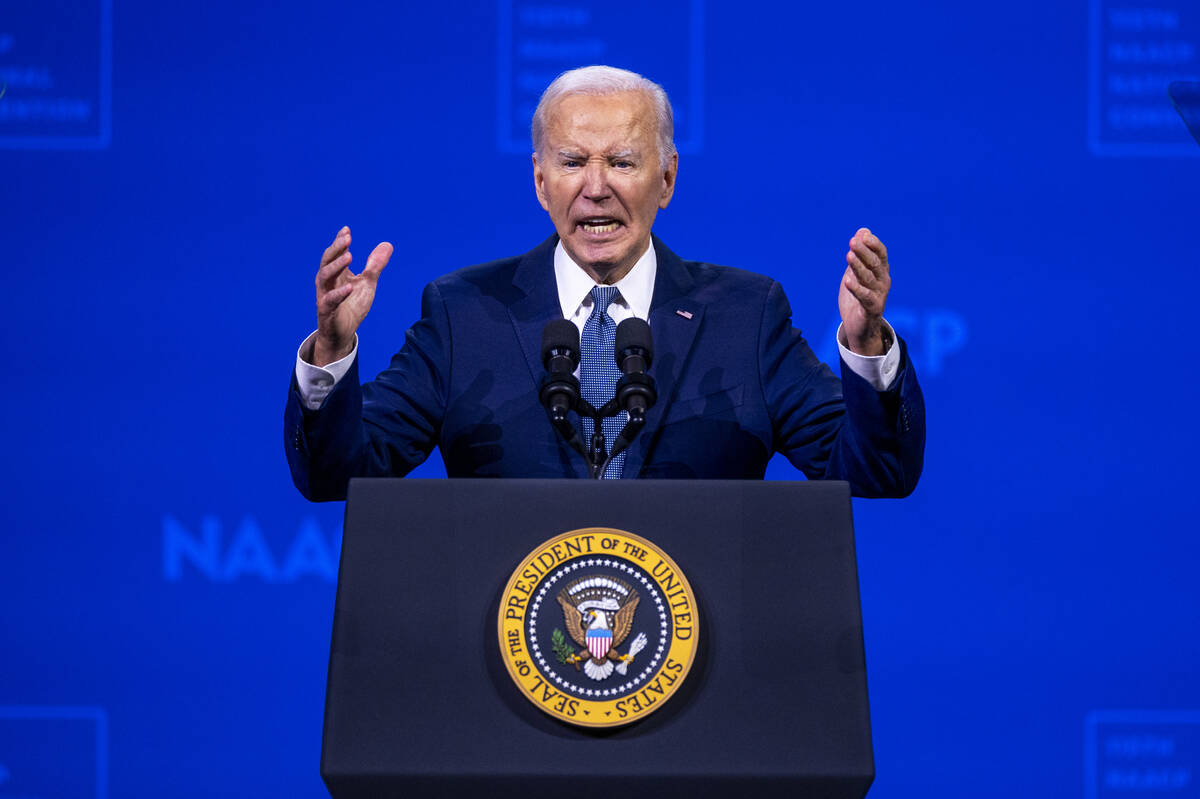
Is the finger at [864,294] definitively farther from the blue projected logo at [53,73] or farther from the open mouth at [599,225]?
the blue projected logo at [53,73]

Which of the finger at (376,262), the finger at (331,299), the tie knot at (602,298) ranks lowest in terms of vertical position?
the finger at (331,299)

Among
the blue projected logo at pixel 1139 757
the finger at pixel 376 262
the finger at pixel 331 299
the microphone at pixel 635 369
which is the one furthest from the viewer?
the blue projected logo at pixel 1139 757

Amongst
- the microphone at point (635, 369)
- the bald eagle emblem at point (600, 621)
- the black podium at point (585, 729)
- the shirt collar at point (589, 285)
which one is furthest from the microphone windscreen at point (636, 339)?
the shirt collar at point (589, 285)

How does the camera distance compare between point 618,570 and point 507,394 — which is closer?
point 618,570

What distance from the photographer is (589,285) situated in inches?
85.8

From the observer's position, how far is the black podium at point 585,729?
137 centimetres

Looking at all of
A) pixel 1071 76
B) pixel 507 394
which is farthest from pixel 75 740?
pixel 1071 76

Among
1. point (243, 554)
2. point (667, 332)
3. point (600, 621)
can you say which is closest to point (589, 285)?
point (667, 332)

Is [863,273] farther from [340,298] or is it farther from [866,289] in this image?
[340,298]

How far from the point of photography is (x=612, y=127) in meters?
2.10

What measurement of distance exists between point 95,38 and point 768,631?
2616 millimetres

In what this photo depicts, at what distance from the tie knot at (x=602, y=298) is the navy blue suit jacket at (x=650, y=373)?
63mm

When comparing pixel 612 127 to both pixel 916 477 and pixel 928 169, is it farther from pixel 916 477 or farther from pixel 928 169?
pixel 928 169

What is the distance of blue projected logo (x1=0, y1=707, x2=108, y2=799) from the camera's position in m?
3.26
